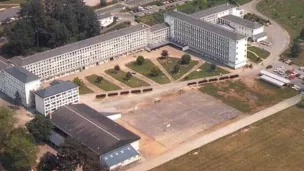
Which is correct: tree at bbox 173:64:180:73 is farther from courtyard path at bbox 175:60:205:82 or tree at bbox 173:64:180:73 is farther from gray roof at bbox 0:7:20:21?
gray roof at bbox 0:7:20:21

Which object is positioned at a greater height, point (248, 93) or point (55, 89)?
point (55, 89)

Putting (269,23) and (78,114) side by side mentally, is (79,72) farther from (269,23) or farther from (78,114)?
(269,23)

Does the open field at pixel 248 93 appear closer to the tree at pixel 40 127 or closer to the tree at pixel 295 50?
the tree at pixel 295 50

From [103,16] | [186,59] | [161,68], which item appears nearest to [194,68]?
[186,59]

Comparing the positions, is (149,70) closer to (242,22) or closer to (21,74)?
(21,74)

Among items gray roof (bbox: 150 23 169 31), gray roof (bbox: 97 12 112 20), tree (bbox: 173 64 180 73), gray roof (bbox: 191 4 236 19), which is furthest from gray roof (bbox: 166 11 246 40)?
gray roof (bbox: 97 12 112 20)

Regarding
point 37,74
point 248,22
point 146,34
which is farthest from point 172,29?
point 37,74
